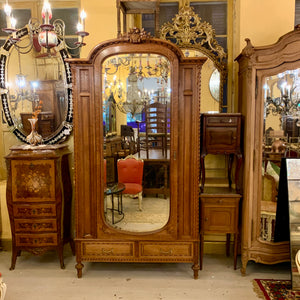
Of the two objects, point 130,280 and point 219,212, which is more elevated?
point 219,212

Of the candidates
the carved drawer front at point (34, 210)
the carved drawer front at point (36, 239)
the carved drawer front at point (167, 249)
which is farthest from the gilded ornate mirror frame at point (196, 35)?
the carved drawer front at point (36, 239)

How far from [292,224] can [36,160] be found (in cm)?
241

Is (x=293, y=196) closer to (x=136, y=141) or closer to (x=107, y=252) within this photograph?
(x=136, y=141)

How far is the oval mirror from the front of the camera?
344 centimetres

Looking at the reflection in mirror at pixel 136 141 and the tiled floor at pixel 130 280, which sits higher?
the reflection in mirror at pixel 136 141

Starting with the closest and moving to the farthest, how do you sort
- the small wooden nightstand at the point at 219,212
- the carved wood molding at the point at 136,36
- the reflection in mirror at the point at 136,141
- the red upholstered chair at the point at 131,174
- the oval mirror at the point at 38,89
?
the carved wood molding at the point at 136,36, the reflection in mirror at the point at 136,141, the red upholstered chair at the point at 131,174, the small wooden nightstand at the point at 219,212, the oval mirror at the point at 38,89

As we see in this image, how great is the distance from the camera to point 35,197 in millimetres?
3010

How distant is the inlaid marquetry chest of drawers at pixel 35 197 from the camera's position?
117 inches

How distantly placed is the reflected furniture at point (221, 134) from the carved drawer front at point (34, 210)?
5.01ft

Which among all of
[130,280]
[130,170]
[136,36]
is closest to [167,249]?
[130,280]

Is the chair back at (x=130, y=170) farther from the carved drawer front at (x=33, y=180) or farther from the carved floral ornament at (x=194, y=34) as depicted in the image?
the carved floral ornament at (x=194, y=34)

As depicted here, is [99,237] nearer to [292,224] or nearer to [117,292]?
[117,292]

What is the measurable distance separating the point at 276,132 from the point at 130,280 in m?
1.91

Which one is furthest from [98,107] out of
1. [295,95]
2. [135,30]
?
[295,95]
